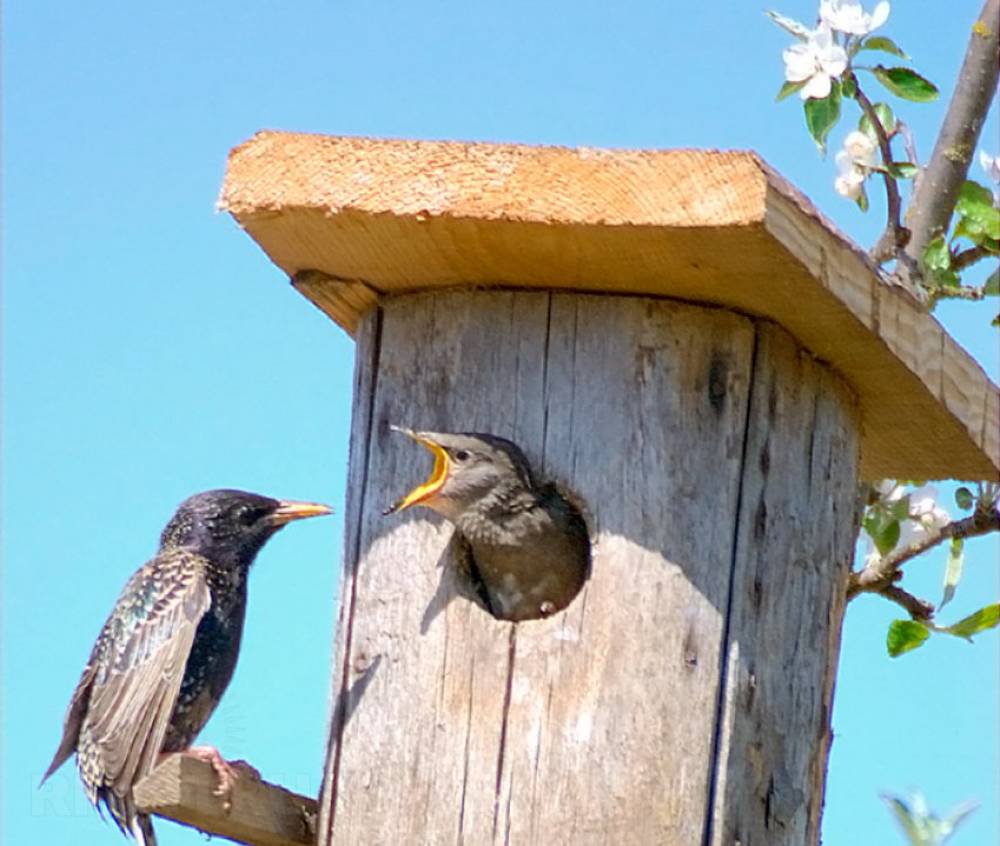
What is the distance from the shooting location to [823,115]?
3656mm

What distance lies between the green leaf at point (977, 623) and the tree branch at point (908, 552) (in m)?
0.15

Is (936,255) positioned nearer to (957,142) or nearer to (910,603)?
(957,142)

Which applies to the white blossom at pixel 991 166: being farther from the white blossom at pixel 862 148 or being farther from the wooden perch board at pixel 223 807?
the wooden perch board at pixel 223 807

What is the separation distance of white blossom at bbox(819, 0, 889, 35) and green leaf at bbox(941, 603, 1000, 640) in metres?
1.18

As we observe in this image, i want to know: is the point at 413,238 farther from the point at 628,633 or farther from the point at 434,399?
the point at 628,633

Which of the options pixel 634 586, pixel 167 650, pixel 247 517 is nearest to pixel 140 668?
pixel 167 650

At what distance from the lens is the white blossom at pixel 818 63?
142 inches

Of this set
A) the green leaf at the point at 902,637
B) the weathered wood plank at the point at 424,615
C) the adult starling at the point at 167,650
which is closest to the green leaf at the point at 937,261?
the green leaf at the point at 902,637

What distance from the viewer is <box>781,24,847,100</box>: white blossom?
3.60 metres

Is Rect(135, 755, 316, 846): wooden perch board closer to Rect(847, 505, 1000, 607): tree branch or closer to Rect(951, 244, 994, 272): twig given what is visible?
Rect(847, 505, 1000, 607): tree branch

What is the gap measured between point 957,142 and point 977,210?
0.46ft

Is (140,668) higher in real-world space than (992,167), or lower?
lower

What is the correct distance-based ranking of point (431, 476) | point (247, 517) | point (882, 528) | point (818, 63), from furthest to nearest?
point (247, 517) < point (882, 528) < point (818, 63) < point (431, 476)

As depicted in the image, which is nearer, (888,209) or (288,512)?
(888,209)
